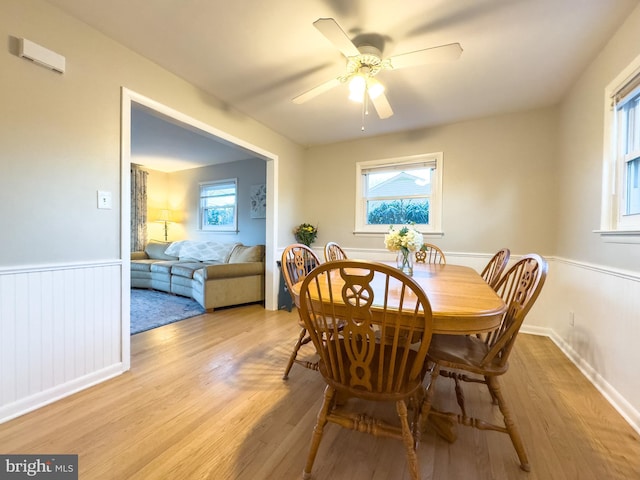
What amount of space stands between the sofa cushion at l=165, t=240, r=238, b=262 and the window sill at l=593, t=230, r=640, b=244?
4324 millimetres

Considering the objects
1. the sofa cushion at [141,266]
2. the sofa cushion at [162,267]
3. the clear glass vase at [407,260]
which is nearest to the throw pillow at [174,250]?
the sofa cushion at [141,266]

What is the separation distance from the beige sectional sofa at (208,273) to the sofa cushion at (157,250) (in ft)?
0.06

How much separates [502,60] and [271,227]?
9.29 ft

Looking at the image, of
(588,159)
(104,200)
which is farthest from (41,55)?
(588,159)

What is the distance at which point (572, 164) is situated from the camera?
94.7 inches

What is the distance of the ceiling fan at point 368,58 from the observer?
4.97 feet

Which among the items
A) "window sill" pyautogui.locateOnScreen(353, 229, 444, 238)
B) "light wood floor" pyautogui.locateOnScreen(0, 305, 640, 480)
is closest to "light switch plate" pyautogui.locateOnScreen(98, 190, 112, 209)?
"light wood floor" pyautogui.locateOnScreen(0, 305, 640, 480)

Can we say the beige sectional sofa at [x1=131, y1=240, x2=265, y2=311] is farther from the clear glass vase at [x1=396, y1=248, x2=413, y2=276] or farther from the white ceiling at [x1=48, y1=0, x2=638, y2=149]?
the clear glass vase at [x1=396, y1=248, x2=413, y2=276]

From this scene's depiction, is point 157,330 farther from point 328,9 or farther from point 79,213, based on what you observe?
point 328,9

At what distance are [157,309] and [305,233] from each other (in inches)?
85.7

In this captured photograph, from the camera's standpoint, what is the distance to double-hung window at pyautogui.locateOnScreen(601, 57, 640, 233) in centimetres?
167

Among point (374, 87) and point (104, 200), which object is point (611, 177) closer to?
point (374, 87)

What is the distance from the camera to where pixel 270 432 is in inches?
54.1

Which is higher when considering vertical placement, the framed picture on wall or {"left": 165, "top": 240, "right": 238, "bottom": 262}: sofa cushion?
the framed picture on wall
